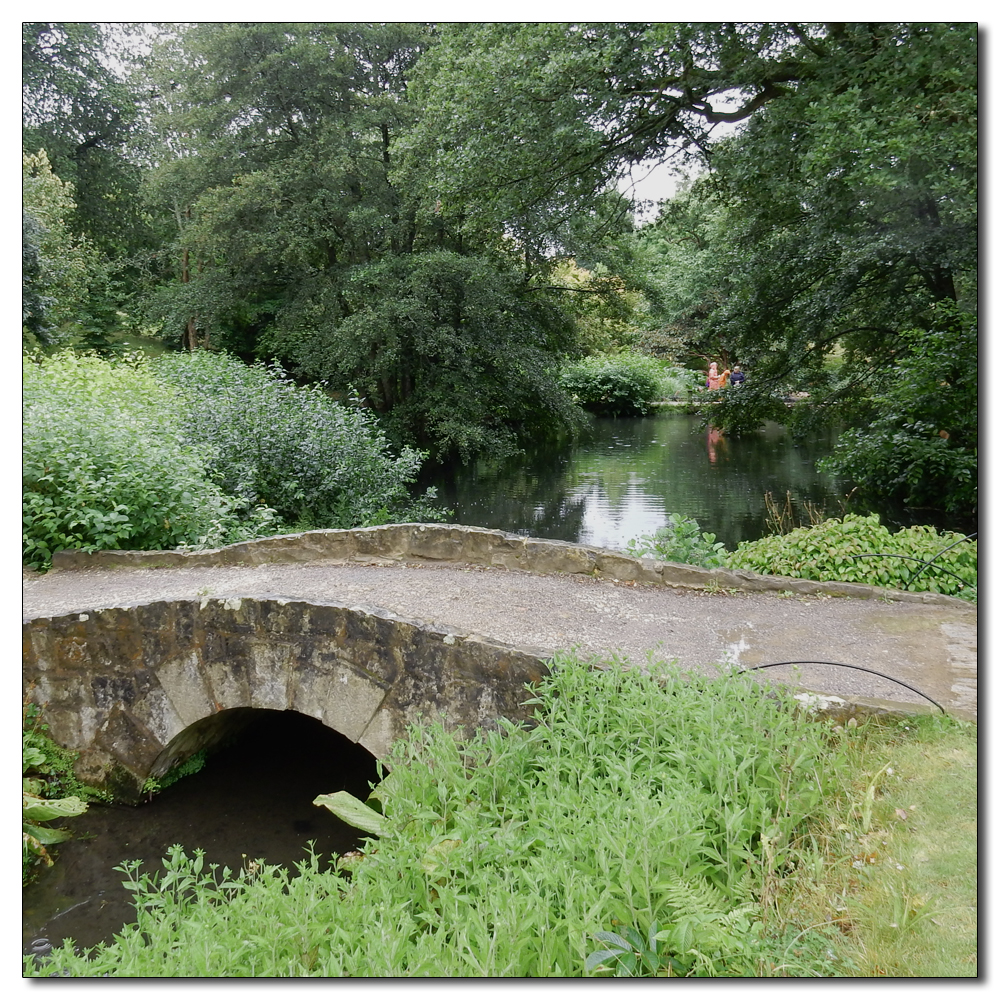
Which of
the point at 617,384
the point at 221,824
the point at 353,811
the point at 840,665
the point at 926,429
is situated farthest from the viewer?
the point at 617,384

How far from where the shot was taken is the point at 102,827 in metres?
3.48

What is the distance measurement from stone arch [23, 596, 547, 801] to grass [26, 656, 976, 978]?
544 millimetres

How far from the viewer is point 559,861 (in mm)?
1906

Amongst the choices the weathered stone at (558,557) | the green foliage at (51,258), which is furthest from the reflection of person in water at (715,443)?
the green foliage at (51,258)

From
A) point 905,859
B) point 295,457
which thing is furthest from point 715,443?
point 905,859

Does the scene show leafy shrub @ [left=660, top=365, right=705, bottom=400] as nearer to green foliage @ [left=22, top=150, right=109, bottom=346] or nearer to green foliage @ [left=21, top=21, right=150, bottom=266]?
green foliage @ [left=21, top=21, right=150, bottom=266]

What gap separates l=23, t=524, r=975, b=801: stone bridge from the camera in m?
2.96

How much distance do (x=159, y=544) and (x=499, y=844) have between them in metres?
4.03

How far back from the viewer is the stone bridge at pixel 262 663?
2.96 metres

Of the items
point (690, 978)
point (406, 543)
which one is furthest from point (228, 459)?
point (690, 978)

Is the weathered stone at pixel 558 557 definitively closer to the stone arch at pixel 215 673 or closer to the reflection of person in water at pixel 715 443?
the stone arch at pixel 215 673

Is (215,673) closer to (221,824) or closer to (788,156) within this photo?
(221,824)

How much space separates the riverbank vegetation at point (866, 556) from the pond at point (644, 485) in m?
1.80

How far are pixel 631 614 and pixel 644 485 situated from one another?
7.11m
